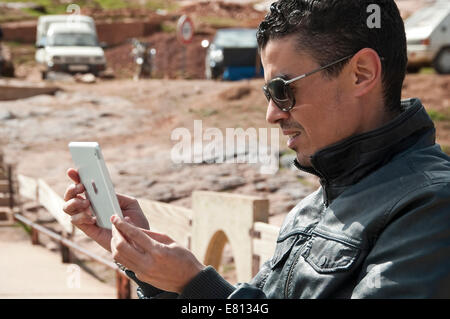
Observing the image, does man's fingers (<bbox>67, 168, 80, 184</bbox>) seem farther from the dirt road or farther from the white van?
the white van

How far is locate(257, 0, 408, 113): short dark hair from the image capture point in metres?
1.73

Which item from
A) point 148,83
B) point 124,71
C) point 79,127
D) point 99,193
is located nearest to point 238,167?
point 79,127

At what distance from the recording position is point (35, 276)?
22.5 feet

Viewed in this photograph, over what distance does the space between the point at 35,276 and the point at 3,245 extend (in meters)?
1.58

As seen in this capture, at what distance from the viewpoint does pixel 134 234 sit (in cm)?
173

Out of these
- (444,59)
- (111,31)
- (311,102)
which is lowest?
(311,102)

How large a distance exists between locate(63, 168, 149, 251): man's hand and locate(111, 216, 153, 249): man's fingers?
400 mm

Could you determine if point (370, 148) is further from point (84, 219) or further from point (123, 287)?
point (123, 287)

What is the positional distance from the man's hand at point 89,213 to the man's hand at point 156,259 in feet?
1.35

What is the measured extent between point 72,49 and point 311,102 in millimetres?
20642

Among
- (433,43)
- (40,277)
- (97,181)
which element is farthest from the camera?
(433,43)

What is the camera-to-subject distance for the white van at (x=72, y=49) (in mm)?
21328

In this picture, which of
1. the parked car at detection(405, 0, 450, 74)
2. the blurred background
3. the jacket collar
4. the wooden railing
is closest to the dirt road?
the blurred background

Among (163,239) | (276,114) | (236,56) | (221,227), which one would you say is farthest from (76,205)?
(236,56)
